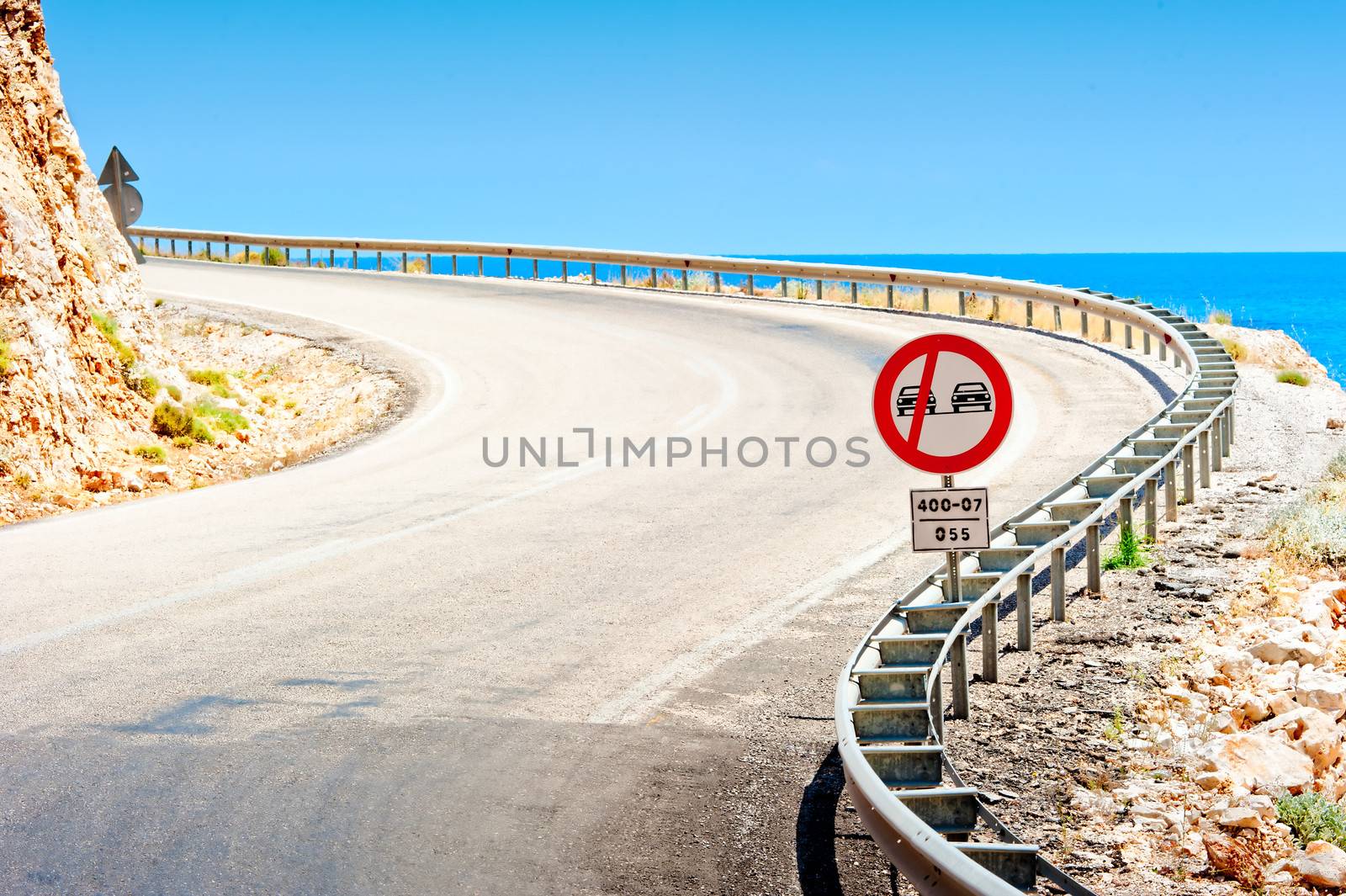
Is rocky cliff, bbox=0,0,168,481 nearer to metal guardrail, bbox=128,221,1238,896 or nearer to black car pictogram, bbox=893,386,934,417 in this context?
black car pictogram, bbox=893,386,934,417

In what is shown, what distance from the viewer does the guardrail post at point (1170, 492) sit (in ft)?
35.0

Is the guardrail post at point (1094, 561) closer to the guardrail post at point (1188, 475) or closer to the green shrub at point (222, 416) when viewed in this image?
the guardrail post at point (1188, 475)

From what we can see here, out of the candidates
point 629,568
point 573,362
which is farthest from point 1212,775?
point 573,362

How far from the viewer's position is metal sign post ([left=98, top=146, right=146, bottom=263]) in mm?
18453

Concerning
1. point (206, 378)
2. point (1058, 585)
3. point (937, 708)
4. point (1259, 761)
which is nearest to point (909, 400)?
point (937, 708)

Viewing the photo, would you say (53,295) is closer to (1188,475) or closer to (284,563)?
(284,563)

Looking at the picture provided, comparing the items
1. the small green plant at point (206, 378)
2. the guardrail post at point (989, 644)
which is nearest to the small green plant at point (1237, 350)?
the small green plant at point (206, 378)

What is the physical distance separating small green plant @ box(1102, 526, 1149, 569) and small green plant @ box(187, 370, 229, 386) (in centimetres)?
1265

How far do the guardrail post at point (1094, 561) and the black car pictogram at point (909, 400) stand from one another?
242 centimetres

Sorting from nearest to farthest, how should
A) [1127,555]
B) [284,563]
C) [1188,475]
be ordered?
[284,563]
[1127,555]
[1188,475]

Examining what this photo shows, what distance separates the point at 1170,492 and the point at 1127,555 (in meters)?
1.40

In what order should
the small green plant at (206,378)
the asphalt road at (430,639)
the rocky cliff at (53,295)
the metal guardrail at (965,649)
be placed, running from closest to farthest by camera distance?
the metal guardrail at (965,649), the asphalt road at (430,639), the rocky cliff at (53,295), the small green plant at (206,378)

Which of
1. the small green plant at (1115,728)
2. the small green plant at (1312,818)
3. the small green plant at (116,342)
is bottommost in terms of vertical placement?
the small green plant at (1115,728)

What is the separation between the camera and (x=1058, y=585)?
831 centimetres
